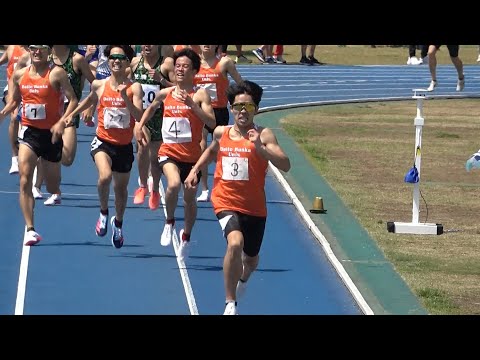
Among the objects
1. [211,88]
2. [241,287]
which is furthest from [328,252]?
[211,88]

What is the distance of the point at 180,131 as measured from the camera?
14.8 meters

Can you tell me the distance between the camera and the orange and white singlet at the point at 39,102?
15.4 metres

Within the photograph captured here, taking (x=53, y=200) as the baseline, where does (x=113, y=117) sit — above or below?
above

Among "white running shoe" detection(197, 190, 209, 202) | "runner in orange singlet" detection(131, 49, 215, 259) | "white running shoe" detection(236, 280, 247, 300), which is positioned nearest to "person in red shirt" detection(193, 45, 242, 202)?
"white running shoe" detection(197, 190, 209, 202)

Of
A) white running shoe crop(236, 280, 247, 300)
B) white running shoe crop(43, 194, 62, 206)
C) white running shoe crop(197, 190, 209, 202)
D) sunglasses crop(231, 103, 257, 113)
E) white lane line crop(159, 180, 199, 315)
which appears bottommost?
white running shoe crop(197, 190, 209, 202)

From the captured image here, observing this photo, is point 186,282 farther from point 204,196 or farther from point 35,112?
point 204,196

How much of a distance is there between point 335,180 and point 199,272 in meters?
6.18

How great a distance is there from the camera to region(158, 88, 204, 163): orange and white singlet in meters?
14.8

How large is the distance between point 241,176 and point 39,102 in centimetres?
379

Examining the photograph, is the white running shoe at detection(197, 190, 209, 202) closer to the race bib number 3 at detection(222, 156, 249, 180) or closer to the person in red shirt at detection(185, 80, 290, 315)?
the person in red shirt at detection(185, 80, 290, 315)

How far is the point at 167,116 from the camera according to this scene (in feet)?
48.6

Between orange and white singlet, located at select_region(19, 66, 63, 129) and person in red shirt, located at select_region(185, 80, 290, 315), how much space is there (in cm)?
336
